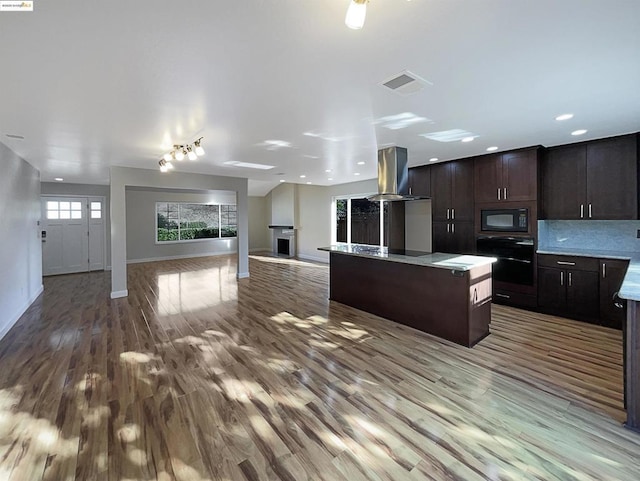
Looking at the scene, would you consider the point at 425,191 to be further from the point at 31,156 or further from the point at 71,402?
the point at 31,156

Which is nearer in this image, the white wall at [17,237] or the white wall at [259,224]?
the white wall at [17,237]

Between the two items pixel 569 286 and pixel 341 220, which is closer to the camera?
pixel 569 286

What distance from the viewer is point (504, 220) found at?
4.49 meters

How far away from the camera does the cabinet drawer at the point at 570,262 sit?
3.75 metres

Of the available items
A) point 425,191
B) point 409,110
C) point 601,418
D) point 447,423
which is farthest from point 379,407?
point 425,191

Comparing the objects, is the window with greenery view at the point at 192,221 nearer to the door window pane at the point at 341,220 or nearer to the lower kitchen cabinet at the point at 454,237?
the door window pane at the point at 341,220

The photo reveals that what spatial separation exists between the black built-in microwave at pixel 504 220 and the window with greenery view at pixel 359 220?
3.19 meters

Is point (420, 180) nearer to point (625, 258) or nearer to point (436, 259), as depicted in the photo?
point (436, 259)

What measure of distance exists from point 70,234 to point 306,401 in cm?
826

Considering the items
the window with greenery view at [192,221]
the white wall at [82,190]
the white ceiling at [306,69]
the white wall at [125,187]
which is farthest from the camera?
the window with greenery view at [192,221]

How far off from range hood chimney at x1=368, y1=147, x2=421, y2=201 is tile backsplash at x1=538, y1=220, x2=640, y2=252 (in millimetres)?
2155

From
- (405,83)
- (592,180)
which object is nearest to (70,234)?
(405,83)

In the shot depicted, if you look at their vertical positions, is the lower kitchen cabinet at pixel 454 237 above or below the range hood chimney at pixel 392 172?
below

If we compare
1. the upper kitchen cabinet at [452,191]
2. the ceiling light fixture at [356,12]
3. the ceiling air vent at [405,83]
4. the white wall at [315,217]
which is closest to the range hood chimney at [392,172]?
the upper kitchen cabinet at [452,191]
